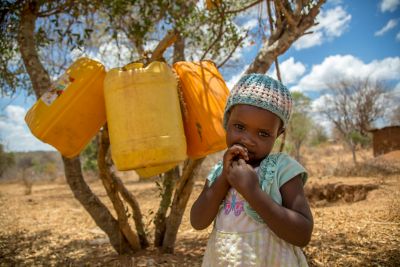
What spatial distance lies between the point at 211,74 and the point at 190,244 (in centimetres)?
276

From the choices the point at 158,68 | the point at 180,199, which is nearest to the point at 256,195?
the point at 158,68

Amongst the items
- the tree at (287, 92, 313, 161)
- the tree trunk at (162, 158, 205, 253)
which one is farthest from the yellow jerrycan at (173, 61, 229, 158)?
the tree at (287, 92, 313, 161)

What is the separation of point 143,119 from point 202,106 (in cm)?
33

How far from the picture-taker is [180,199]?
3.15m

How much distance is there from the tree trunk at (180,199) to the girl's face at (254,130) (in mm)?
1471

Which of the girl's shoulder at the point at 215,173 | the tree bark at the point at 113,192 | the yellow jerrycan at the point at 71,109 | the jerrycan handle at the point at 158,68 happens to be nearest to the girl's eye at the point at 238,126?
the girl's shoulder at the point at 215,173

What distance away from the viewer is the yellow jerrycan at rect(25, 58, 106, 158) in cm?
172

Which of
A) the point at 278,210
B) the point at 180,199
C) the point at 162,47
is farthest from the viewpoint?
the point at 180,199

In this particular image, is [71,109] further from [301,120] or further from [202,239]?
[301,120]

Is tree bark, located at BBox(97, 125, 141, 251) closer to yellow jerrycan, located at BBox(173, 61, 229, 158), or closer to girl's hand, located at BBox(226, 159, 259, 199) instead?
yellow jerrycan, located at BBox(173, 61, 229, 158)

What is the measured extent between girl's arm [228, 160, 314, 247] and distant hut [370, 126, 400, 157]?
1721 centimetres

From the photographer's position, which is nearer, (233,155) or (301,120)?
(233,155)

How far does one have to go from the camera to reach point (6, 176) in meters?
27.5

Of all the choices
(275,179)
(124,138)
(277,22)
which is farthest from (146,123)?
(277,22)
